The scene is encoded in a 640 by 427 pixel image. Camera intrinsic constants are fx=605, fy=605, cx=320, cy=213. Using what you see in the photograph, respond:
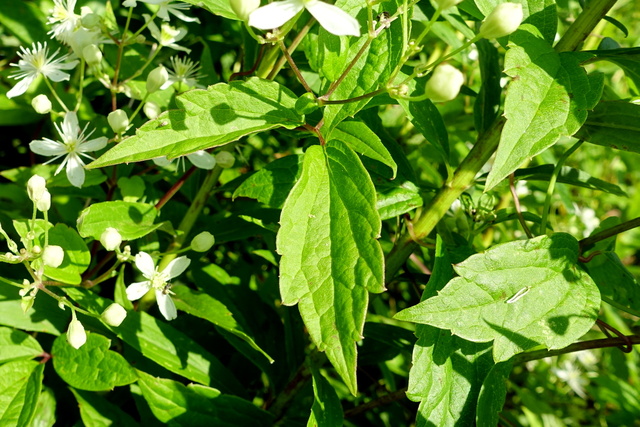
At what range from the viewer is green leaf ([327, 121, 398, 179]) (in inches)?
39.1

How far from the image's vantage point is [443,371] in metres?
1.11

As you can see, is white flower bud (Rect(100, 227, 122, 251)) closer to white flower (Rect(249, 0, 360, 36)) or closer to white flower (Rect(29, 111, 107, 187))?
white flower (Rect(29, 111, 107, 187))

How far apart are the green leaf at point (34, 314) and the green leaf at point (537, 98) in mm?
970

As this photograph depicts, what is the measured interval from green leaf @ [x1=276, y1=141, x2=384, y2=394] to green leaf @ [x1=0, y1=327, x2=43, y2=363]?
2.27 ft

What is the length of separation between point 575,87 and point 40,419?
1257mm

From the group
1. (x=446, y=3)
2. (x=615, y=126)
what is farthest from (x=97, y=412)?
(x=615, y=126)

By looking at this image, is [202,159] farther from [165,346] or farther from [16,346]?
[16,346]

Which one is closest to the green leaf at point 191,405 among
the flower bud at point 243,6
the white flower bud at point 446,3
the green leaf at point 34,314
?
the green leaf at point 34,314

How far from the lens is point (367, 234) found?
95 cm

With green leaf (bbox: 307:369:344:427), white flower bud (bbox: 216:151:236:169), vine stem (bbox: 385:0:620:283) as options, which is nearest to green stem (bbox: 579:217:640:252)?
vine stem (bbox: 385:0:620:283)

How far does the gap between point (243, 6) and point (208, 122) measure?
19 centimetres

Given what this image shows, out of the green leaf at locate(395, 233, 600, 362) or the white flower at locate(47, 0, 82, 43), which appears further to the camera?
the white flower at locate(47, 0, 82, 43)

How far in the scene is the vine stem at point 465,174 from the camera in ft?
3.79

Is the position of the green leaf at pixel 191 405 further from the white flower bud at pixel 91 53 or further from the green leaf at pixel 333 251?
the white flower bud at pixel 91 53
